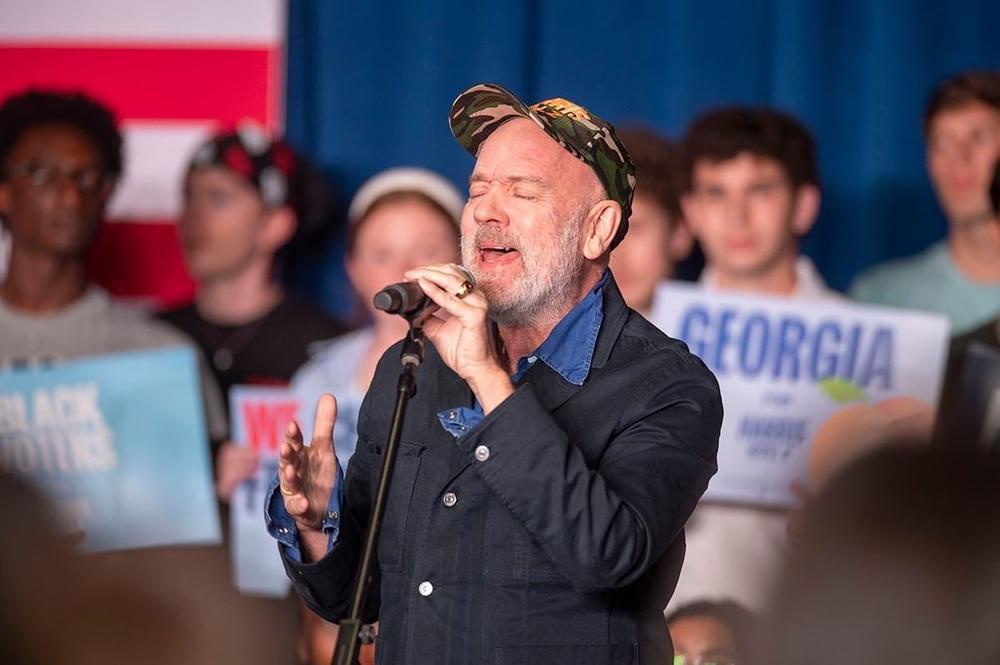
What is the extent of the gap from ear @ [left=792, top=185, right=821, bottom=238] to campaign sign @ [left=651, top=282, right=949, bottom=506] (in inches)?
9.9

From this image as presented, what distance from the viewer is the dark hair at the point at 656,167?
3602 mm

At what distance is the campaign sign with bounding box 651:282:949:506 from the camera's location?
11.0 ft

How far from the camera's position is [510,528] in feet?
5.27

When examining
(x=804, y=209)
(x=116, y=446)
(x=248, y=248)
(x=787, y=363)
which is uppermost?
(x=804, y=209)

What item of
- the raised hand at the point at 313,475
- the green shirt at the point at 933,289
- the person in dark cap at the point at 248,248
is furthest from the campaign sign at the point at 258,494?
the raised hand at the point at 313,475

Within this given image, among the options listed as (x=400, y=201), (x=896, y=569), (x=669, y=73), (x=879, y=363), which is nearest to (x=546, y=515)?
(x=896, y=569)

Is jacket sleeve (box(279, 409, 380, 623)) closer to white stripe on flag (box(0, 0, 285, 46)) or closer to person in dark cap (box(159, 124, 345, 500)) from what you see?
person in dark cap (box(159, 124, 345, 500))

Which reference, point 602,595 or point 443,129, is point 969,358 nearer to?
A: point 443,129

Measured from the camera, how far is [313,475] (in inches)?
66.3

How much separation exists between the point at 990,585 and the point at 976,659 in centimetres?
28

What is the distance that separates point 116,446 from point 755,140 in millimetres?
1803

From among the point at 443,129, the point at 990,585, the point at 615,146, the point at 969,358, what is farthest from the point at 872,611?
the point at 443,129

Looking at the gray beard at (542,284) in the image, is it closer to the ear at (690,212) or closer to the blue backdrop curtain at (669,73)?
the ear at (690,212)

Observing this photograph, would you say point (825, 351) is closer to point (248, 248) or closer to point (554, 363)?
point (248, 248)
